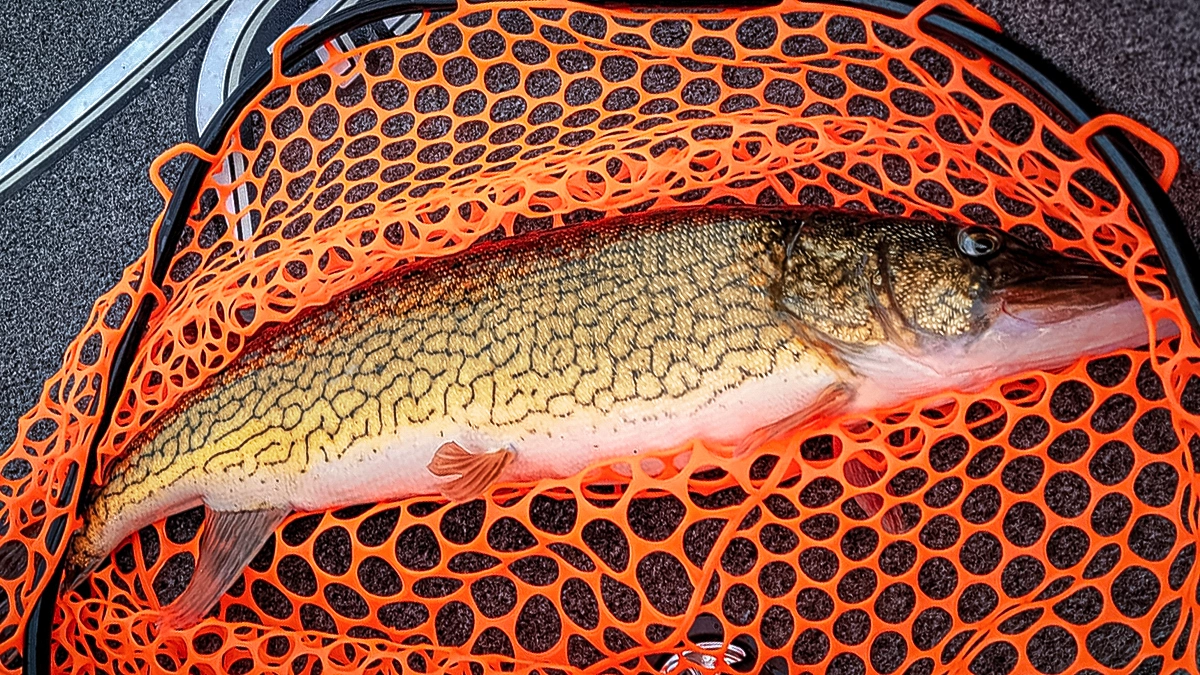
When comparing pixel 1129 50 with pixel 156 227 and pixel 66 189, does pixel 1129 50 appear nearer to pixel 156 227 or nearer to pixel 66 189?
pixel 156 227

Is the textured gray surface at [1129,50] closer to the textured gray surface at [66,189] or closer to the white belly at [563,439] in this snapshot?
the white belly at [563,439]

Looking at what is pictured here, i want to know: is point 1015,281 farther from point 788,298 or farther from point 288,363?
point 288,363

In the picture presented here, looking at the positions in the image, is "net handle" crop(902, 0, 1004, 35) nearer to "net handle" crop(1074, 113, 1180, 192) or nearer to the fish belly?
"net handle" crop(1074, 113, 1180, 192)

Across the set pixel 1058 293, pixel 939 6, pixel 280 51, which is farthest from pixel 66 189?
pixel 1058 293

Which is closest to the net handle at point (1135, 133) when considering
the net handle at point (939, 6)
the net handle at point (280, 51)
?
the net handle at point (939, 6)

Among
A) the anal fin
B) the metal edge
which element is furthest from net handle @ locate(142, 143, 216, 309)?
the anal fin

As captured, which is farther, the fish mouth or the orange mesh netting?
the orange mesh netting
